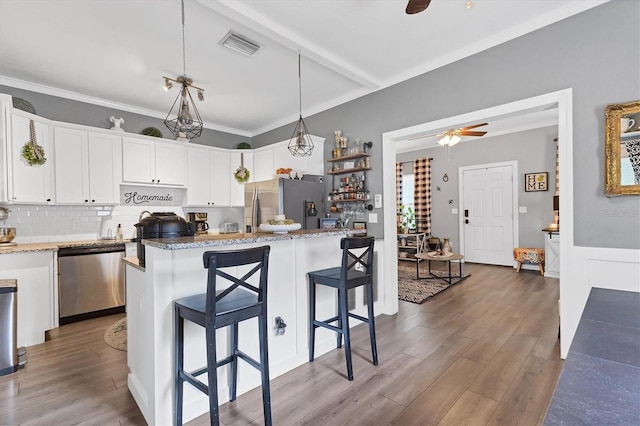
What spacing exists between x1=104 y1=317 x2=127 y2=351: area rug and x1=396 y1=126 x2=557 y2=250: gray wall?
656 centimetres

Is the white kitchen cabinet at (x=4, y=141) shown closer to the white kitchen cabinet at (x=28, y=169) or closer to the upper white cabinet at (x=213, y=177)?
the white kitchen cabinet at (x=28, y=169)

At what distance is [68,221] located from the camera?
4.12 m

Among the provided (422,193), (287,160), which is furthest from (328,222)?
(422,193)

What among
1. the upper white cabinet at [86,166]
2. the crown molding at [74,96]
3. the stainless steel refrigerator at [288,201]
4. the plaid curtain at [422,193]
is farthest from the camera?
the plaid curtain at [422,193]

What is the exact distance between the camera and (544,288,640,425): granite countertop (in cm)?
60

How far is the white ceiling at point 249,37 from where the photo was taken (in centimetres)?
249

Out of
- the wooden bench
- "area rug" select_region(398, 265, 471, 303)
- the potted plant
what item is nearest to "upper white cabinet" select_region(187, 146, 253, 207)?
"area rug" select_region(398, 265, 471, 303)

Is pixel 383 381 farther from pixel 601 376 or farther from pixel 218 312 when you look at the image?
pixel 601 376

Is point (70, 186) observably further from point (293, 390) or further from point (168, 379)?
point (293, 390)

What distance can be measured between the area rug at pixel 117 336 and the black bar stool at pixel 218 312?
159 cm

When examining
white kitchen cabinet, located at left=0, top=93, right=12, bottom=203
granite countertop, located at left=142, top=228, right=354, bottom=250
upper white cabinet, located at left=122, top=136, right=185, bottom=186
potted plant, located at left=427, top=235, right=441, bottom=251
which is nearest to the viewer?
granite countertop, located at left=142, top=228, right=354, bottom=250

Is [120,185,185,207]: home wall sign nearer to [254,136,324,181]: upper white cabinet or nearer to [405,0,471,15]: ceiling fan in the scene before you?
[254,136,324,181]: upper white cabinet

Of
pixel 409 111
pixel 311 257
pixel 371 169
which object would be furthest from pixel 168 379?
pixel 409 111

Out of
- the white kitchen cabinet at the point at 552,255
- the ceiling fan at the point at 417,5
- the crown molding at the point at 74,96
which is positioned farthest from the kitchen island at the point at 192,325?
the white kitchen cabinet at the point at 552,255
